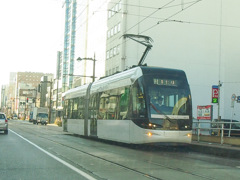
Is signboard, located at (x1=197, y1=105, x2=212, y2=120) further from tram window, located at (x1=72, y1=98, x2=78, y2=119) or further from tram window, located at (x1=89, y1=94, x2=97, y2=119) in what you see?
tram window, located at (x1=72, y1=98, x2=78, y2=119)

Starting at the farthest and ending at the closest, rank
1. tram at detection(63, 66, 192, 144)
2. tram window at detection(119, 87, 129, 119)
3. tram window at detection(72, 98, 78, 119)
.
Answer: tram window at detection(72, 98, 78, 119)
tram window at detection(119, 87, 129, 119)
tram at detection(63, 66, 192, 144)

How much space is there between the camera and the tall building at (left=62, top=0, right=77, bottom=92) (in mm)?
81812

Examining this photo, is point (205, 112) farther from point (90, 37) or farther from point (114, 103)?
point (90, 37)

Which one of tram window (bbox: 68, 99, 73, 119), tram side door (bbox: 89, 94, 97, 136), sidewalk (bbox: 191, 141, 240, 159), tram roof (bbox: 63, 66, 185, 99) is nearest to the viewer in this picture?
sidewalk (bbox: 191, 141, 240, 159)

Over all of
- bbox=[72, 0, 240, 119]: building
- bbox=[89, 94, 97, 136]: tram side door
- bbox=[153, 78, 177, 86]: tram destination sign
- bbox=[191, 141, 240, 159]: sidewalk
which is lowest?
bbox=[191, 141, 240, 159]: sidewalk

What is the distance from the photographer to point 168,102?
14.9 meters

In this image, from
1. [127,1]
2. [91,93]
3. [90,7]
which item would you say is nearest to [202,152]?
[91,93]

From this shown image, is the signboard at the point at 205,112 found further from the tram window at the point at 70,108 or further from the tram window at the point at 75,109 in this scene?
the tram window at the point at 70,108

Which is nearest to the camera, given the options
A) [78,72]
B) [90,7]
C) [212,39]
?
[212,39]

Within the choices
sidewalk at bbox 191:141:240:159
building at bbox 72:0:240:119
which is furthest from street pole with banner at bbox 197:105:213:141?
building at bbox 72:0:240:119

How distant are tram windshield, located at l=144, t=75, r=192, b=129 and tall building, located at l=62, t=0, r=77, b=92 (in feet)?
216

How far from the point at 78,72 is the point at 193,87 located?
3001 centimetres

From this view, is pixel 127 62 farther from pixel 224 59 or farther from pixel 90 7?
pixel 90 7

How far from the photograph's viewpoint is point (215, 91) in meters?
20.6
